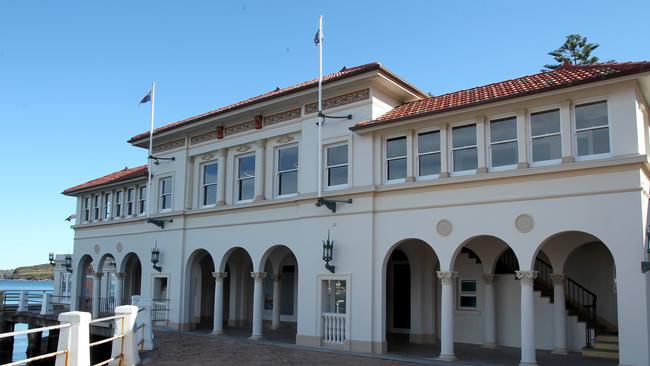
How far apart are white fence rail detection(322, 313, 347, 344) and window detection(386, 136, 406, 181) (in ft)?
13.7

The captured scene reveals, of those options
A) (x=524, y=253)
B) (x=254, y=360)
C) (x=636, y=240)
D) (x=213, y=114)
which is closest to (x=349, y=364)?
(x=254, y=360)

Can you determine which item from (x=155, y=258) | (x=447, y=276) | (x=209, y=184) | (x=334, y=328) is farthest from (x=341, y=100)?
(x=155, y=258)

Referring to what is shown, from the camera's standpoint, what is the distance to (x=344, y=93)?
1817 cm

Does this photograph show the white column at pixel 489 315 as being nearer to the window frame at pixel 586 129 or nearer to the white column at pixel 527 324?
the white column at pixel 527 324

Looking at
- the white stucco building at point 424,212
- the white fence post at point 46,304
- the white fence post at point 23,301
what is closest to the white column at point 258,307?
the white stucco building at point 424,212

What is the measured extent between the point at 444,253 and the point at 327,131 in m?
5.27

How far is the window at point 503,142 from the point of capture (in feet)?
49.3

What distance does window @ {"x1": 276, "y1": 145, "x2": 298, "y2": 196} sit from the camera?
1973 cm

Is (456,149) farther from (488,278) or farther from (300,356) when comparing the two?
(300,356)

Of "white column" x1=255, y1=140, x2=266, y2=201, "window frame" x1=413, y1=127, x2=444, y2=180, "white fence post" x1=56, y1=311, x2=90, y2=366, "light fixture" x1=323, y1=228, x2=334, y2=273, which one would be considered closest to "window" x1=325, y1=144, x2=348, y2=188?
"light fixture" x1=323, y1=228, x2=334, y2=273

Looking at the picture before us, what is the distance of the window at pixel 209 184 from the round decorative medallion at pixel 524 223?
38.1 ft

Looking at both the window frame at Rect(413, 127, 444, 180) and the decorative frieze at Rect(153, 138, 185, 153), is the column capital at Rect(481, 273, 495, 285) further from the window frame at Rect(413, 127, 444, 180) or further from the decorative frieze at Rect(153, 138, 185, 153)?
the decorative frieze at Rect(153, 138, 185, 153)

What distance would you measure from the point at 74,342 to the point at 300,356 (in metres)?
7.25

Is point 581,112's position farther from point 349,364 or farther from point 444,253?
point 349,364
